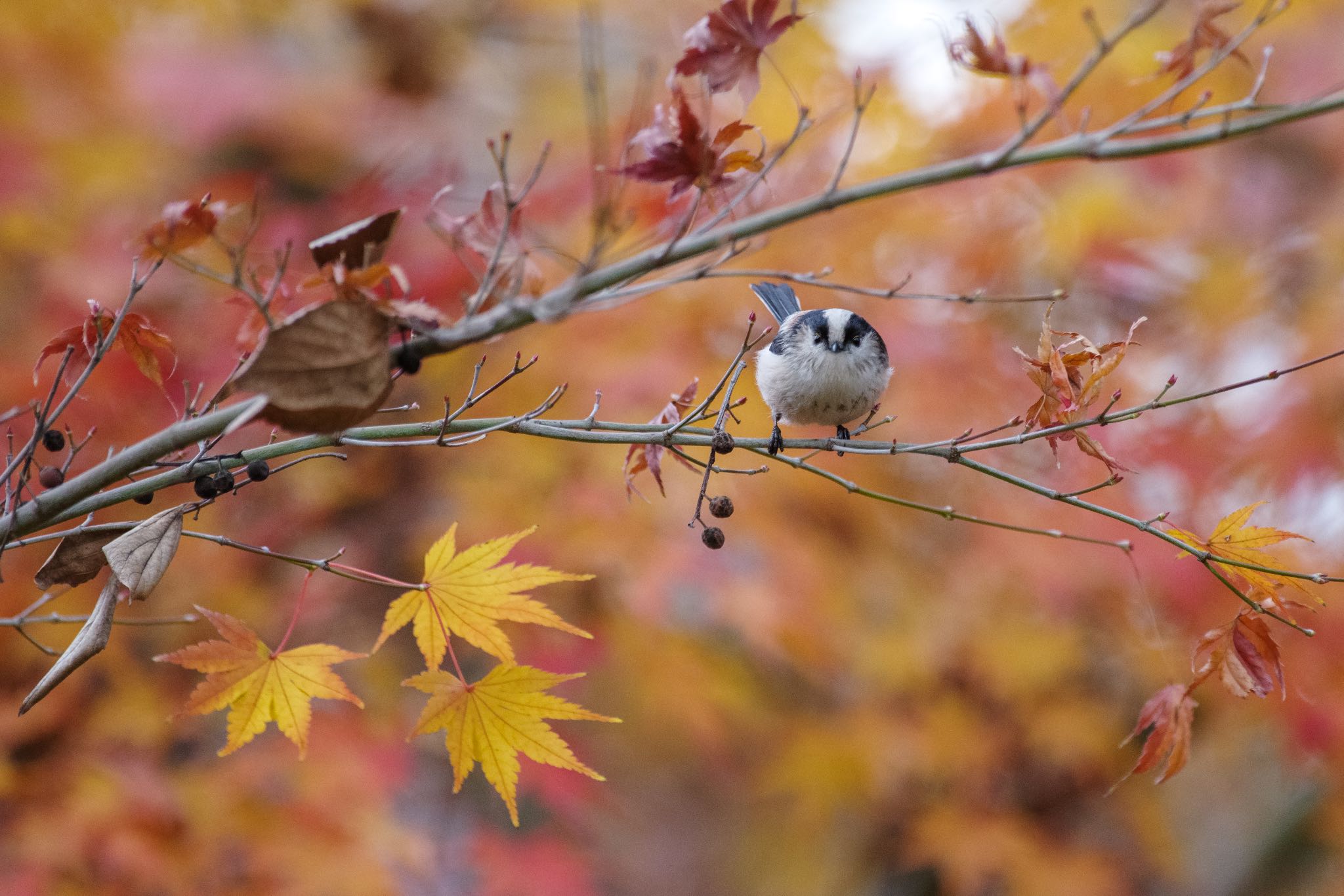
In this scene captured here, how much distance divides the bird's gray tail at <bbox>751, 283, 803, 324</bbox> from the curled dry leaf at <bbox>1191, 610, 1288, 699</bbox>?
1.41 m

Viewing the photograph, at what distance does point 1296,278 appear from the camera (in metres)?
4.84

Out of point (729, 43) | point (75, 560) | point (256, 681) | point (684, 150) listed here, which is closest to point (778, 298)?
point (729, 43)

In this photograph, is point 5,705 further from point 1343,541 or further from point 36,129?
point 1343,541

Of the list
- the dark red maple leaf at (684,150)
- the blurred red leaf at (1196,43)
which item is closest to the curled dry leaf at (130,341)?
the dark red maple leaf at (684,150)

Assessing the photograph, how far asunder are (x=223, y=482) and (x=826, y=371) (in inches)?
58.6

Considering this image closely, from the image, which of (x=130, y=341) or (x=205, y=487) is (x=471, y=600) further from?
(x=130, y=341)

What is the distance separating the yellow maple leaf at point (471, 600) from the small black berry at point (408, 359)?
319 mm

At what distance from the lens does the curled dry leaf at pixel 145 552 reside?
1277mm

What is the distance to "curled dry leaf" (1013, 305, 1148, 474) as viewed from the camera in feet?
4.76

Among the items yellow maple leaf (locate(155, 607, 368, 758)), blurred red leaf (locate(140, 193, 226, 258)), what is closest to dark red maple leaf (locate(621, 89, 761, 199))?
blurred red leaf (locate(140, 193, 226, 258))

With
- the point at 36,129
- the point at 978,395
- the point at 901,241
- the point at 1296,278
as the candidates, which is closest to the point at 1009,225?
the point at 901,241

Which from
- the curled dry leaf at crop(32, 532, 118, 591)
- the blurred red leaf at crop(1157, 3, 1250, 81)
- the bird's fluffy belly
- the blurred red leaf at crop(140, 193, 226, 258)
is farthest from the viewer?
the bird's fluffy belly

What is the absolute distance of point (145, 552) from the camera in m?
1.31

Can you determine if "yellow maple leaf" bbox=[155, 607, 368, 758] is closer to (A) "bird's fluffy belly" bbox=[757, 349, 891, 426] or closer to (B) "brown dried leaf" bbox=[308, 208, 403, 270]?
(B) "brown dried leaf" bbox=[308, 208, 403, 270]
